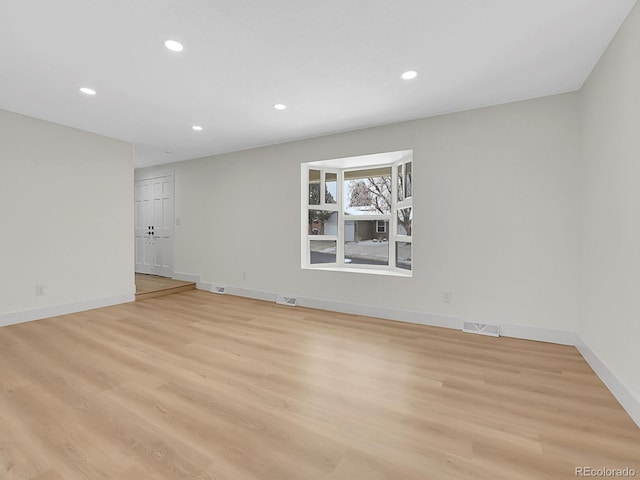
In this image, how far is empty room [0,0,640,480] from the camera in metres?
1.69

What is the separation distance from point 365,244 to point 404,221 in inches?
29.6

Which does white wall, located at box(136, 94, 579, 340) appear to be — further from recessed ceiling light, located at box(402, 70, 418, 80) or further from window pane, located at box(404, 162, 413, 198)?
recessed ceiling light, located at box(402, 70, 418, 80)

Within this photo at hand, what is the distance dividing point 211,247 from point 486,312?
458cm

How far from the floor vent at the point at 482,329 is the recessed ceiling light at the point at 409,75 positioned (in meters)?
2.69

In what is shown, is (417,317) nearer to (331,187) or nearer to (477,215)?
(477,215)

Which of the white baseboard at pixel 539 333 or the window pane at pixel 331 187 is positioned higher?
the window pane at pixel 331 187

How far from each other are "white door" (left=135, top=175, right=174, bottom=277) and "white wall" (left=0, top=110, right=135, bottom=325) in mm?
1448

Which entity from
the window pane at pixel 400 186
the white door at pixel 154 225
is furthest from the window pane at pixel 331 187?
the white door at pixel 154 225

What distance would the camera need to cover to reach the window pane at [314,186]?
191 inches

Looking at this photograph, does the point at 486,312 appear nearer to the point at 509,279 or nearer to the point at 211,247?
the point at 509,279

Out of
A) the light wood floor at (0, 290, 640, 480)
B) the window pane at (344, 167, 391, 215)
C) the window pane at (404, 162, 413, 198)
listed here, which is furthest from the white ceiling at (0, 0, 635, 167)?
the light wood floor at (0, 290, 640, 480)

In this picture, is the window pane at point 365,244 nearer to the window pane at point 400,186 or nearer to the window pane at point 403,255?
the window pane at point 403,255

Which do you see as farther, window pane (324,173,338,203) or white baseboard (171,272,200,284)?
white baseboard (171,272,200,284)

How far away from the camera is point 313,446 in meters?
1.58
